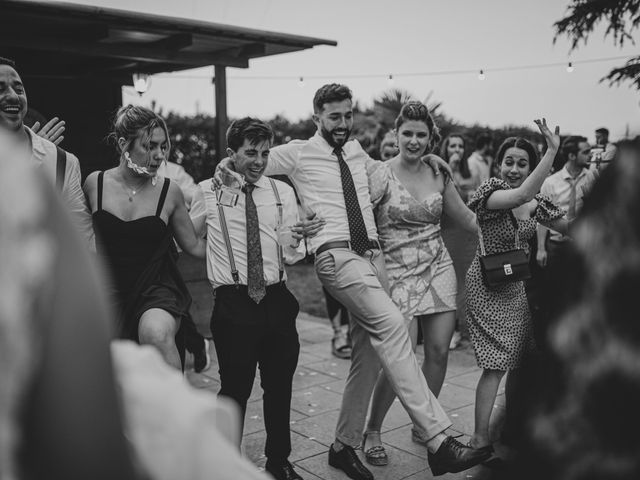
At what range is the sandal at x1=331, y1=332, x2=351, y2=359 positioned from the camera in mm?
6609

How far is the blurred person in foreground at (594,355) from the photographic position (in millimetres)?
666

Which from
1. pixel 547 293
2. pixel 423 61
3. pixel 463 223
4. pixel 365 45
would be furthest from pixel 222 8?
pixel 547 293

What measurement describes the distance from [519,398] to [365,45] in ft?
52.5

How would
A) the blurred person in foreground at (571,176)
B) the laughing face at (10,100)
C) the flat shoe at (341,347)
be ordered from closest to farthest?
1. the laughing face at (10,100)
2. the flat shoe at (341,347)
3. the blurred person in foreground at (571,176)

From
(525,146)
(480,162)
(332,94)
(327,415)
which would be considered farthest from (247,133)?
(480,162)

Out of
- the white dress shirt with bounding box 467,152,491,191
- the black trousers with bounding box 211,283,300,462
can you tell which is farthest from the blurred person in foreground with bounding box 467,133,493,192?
the black trousers with bounding box 211,283,300,462

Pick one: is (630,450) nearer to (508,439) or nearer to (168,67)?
(508,439)

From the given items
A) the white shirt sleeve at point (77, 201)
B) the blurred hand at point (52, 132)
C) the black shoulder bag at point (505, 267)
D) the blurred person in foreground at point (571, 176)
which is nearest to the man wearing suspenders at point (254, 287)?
the white shirt sleeve at point (77, 201)

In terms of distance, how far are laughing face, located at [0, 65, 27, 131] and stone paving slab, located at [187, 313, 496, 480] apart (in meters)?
2.26

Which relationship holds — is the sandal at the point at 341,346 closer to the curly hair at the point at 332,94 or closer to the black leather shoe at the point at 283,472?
the black leather shoe at the point at 283,472

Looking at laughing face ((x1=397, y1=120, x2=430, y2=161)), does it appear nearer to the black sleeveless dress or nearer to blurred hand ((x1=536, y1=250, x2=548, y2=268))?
the black sleeveless dress

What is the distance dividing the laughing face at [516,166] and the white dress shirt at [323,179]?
101 cm

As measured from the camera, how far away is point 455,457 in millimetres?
3322

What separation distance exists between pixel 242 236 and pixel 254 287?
30 centimetres
